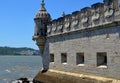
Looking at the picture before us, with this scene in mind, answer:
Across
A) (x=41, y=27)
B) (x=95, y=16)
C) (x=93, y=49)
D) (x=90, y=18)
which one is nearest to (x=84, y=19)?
(x=90, y=18)

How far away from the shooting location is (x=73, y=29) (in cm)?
1814

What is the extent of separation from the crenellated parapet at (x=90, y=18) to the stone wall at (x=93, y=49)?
24 centimetres

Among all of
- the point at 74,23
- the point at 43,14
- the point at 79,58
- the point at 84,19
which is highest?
the point at 43,14

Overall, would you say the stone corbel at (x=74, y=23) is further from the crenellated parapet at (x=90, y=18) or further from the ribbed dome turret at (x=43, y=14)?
the ribbed dome turret at (x=43, y=14)

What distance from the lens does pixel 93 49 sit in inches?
629

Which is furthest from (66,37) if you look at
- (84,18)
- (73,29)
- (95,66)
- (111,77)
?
(111,77)

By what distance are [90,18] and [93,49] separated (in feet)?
4.98

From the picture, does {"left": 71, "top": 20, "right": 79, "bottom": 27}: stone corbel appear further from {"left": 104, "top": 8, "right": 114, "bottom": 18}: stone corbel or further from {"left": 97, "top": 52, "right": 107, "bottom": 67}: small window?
{"left": 104, "top": 8, "right": 114, "bottom": 18}: stone corbel

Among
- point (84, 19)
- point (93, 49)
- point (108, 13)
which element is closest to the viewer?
point (108, 13)

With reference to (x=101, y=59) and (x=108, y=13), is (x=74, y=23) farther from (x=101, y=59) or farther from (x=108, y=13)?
(x=108, y=13)

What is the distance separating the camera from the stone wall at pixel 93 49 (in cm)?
1416

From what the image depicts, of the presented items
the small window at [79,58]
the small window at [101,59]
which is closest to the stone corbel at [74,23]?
the small window at [79,58]

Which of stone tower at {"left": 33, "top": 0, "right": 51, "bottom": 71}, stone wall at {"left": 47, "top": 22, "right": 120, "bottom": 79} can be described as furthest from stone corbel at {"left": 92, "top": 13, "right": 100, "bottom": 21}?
stone tower at {"left": 33, "top": 0, "right": 51, "bottom": 71}

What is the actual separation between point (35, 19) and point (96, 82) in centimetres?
945
